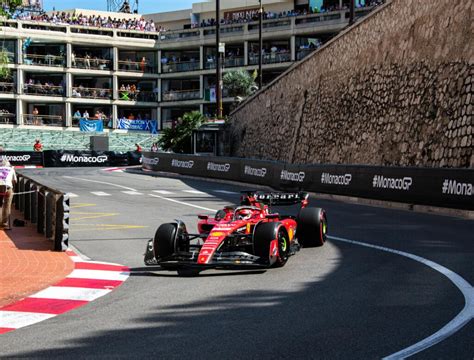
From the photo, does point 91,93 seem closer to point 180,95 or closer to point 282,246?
point 180,95

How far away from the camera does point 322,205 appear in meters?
21.6

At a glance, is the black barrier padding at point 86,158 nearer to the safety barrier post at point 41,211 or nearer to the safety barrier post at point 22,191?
the safety barrier post at point 22,191

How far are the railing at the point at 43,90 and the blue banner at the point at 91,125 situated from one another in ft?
23.7

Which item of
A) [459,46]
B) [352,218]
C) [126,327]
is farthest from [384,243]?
[459,46]

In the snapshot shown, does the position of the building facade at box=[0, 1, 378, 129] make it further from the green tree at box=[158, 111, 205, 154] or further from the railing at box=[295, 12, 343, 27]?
the green tree at box=[158, 111, 205, 154]

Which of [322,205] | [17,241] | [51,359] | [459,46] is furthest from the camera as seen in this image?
[459,46]

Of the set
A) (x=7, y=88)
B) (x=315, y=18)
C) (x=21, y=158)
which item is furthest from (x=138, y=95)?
(x=21, y=158)

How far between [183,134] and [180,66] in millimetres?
26872

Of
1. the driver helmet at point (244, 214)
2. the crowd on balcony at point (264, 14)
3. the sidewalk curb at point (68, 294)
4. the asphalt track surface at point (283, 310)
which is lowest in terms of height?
the sidewalk curb at point (68, 294)

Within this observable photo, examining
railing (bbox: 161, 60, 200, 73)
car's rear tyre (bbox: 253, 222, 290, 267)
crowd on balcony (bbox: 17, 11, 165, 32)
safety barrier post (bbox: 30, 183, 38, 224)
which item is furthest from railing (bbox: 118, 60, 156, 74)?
car's rear tyre (bbox: 253, 222, 290, 267)

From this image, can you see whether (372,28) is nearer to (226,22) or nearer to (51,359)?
(51,359)

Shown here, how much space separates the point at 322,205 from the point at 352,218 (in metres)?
4.07

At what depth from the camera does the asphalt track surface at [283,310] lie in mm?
6062

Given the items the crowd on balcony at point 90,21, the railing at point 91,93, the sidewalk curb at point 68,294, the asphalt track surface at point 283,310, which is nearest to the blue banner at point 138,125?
the railing at point 91,93
